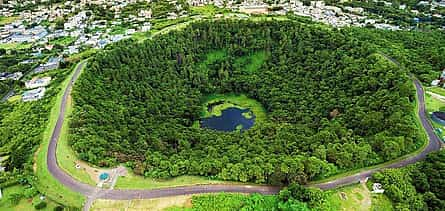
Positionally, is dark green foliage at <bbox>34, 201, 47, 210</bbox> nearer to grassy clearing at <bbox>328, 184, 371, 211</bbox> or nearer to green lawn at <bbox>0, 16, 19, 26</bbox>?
grassy clearing at <bbox>328, 184, 371, 211</bbox>

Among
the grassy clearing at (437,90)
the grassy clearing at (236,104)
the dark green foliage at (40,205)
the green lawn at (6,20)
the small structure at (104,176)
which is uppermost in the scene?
the green lawn at (6,20)

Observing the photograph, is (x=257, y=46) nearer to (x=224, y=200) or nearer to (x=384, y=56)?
(x=384, y=56)

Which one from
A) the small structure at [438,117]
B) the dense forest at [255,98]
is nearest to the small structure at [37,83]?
the dense forest at [255,98]

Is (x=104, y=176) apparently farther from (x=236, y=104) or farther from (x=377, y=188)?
(x=236, y=104)

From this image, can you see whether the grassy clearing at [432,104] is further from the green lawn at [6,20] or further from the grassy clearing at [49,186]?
the green lawn at [6,20]

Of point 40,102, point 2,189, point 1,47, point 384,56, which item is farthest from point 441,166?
point 1,47

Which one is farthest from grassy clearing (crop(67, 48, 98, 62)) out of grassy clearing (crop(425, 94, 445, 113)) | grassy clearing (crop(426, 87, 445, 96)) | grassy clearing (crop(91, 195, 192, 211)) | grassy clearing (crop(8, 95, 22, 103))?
grassy clearing (crop(426, 87, 445, 96))

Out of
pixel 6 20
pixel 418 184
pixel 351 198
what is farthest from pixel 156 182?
pixel 6 20
